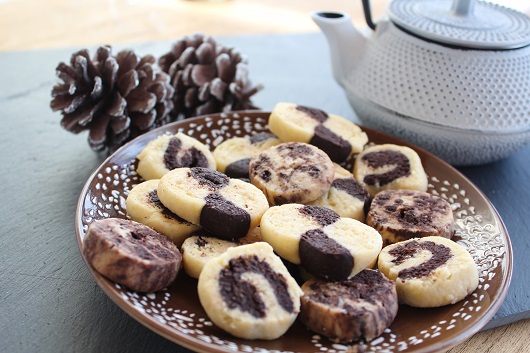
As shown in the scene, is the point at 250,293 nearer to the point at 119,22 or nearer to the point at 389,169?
the point at 389,169

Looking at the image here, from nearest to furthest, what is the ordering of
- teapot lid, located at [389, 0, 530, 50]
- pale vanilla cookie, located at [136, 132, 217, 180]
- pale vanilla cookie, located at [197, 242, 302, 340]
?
pale vanilla cookie, located at [197, 242, 302, 340] → pale vanilla cookie, located at [136, 132, 217, 180] → teapot lid, located at [389, 0, 530, 50]

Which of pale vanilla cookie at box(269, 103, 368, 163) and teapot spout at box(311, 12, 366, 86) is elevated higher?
teapot spout at box(311, 12, 366, 86)

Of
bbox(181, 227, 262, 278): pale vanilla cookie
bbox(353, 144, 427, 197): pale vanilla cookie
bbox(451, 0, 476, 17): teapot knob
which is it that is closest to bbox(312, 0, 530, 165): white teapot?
bbox(451, 0, 476, 17): teapot knob

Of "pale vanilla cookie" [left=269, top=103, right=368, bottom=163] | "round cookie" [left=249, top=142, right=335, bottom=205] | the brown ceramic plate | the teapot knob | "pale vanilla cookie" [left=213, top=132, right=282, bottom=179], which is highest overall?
the teapot knob

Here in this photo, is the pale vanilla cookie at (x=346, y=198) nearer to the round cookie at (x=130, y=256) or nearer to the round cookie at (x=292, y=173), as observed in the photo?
the round cookie at (x=292, y=173)

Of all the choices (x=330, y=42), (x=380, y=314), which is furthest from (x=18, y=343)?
(x=330, y=42)

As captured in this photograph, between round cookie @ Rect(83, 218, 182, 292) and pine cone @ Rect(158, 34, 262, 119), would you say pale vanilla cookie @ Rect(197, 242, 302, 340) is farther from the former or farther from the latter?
pine cone @ Rect(158, 34, 262, 119)

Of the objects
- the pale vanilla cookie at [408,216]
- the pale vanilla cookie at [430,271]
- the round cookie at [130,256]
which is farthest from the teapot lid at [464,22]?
the round cookie at [130,256]

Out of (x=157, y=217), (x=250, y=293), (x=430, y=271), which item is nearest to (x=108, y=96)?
(x=157, y=217)
